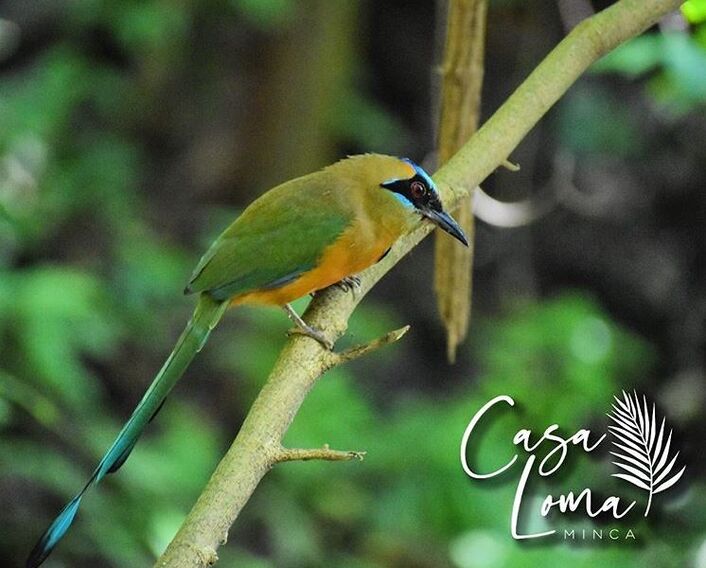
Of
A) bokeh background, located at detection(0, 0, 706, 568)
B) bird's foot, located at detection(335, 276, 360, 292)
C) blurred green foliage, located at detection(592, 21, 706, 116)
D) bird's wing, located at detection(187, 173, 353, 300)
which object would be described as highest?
bird's wing, located at detection(187, 173, 353, 300)

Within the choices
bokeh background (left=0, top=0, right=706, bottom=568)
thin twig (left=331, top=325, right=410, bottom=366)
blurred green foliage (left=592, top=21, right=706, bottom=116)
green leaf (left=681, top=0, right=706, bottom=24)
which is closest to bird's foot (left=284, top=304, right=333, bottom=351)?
thin twig (left=331, top=325, right=410, bottom=366)

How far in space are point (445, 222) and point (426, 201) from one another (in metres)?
0.06

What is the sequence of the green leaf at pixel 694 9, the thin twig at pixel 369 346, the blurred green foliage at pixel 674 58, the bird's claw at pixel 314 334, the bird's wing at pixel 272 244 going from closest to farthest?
the thin twig at pixel 369 346
the bird's claw at pixel 314 334
the bird's wing at pixel 272 244
the green leaf at pixel 694 9
the blurred green foliage at pixel 674 58

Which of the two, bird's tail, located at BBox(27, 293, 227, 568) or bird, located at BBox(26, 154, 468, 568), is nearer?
bird's tail, located at BBox(27, 293, 227, 568)

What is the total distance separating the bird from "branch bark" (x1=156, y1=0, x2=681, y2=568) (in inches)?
2.7

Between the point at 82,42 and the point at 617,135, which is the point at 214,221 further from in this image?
the point at 617,135

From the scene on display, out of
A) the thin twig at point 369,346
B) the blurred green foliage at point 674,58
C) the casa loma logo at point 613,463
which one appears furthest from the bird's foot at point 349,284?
the blurred green foliage at point 674,58

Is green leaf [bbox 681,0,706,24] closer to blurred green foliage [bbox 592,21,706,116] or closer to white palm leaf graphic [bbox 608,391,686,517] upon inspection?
blurred green foliage [bbox 592,21,706,116]

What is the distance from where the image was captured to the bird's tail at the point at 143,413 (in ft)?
6.09

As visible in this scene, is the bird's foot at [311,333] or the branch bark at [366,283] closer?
the branch bark at [366,283]

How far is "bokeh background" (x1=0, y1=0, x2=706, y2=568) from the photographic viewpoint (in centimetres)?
359

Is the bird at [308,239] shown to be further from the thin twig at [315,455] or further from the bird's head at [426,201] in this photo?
the thin twig at [315,455]

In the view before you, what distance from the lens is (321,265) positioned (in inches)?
93.5

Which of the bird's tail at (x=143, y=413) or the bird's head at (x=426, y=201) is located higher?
the bird's tail at (x=143, y=413)
